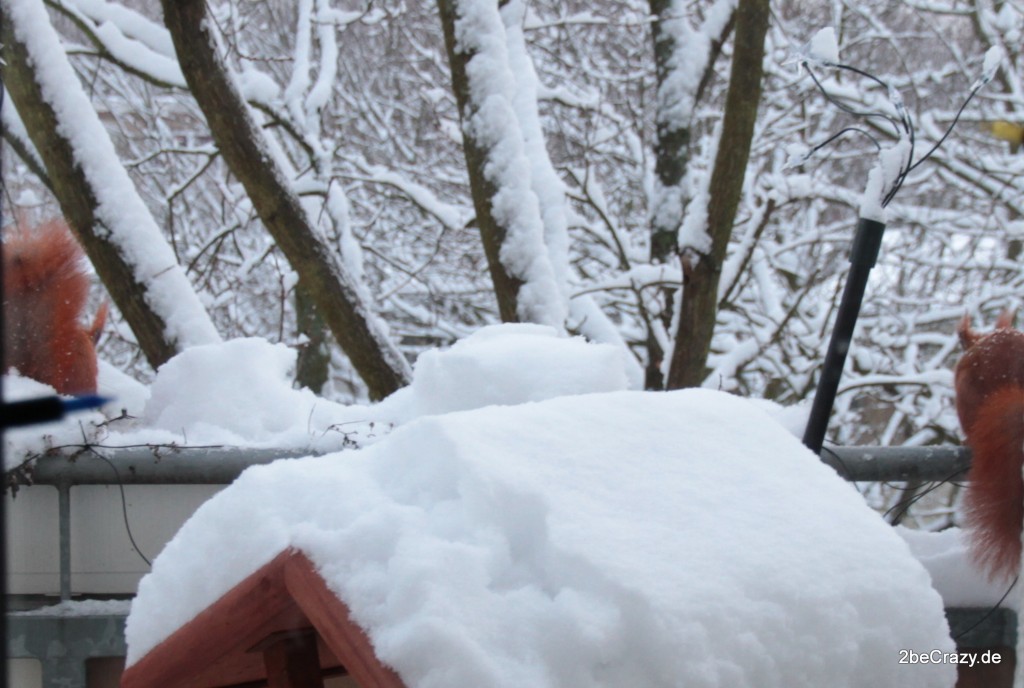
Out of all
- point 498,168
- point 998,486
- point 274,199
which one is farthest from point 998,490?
point 274,199

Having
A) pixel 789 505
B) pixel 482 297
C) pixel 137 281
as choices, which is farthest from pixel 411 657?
pixel 482 297

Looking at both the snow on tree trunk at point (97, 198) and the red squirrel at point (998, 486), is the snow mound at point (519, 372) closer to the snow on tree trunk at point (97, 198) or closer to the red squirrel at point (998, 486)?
the red squirrel at point (998, 486)

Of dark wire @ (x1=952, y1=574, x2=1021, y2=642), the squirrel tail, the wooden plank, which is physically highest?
the wooden plank

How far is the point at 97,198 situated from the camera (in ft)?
10.3

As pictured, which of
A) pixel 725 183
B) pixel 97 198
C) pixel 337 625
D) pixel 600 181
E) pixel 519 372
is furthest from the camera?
pixel 600 181

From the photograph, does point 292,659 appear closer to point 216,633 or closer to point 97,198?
point 216,633

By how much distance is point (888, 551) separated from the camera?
3.87ft

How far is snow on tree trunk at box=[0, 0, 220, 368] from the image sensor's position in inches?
122

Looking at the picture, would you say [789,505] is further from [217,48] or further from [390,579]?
[217,48]

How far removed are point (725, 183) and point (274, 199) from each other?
4.95 ft

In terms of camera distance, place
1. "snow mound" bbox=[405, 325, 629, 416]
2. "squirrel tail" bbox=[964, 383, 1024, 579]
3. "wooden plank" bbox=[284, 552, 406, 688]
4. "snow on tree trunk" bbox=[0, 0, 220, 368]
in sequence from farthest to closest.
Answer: "snow on tree trunk" bbox=[0, 0, 220, 368] → "squirrel tail" bbox=[964, 383, 1024, 579] → "snow mound" bbox=[405, 325, 629, 416] → "wooden plank" bbox=[284, 552, 406, 688]

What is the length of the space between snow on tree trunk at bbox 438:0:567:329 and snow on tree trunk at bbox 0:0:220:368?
1003mm

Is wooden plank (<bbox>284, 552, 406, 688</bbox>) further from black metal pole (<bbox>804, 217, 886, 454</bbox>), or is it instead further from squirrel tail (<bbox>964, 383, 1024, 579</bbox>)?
squirrel tail (<bbox>964, 383, 1024, 579</bbox>)

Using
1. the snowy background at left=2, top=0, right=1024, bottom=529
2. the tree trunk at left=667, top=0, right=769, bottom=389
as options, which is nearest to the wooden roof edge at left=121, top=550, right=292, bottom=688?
the snowy background at left=2, top=0, right=1024, bottom=529
